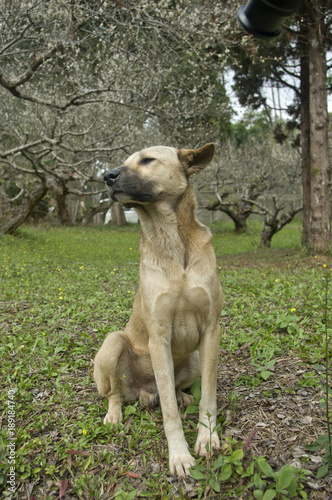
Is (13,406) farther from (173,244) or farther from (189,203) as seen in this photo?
(189,203)

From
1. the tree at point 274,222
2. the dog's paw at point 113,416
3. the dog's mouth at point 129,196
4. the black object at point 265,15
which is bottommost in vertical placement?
the dog's paw at point 113,416

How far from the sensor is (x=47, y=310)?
5.27m

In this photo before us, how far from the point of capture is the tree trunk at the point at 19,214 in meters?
13.9

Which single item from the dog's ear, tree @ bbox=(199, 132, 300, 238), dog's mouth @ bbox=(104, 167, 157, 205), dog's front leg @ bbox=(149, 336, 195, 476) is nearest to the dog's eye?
dog's mouth @ bbox=(104, 167, 157, 205)

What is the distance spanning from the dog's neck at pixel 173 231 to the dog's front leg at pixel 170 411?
1.88 ft

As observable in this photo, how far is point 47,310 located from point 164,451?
3.28 m

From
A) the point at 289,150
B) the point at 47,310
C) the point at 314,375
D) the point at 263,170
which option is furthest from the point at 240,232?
the point at 314,375

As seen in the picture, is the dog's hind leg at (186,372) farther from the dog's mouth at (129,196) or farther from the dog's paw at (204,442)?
the dog's mouth at (129,196)

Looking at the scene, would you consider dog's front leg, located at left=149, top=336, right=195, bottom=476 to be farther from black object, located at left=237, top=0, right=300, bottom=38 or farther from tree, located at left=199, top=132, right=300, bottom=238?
tree, located at left=199, top=132, right=300, bottom=238

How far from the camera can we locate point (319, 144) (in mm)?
9023

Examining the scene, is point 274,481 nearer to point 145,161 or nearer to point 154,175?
point 154,175

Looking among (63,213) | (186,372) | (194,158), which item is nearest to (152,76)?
(194,158)

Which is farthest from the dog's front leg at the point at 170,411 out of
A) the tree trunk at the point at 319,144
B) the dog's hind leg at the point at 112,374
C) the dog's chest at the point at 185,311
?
the tree trunk at the point at 319,144

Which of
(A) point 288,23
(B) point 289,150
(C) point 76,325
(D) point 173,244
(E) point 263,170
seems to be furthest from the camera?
(B) point 289,150
